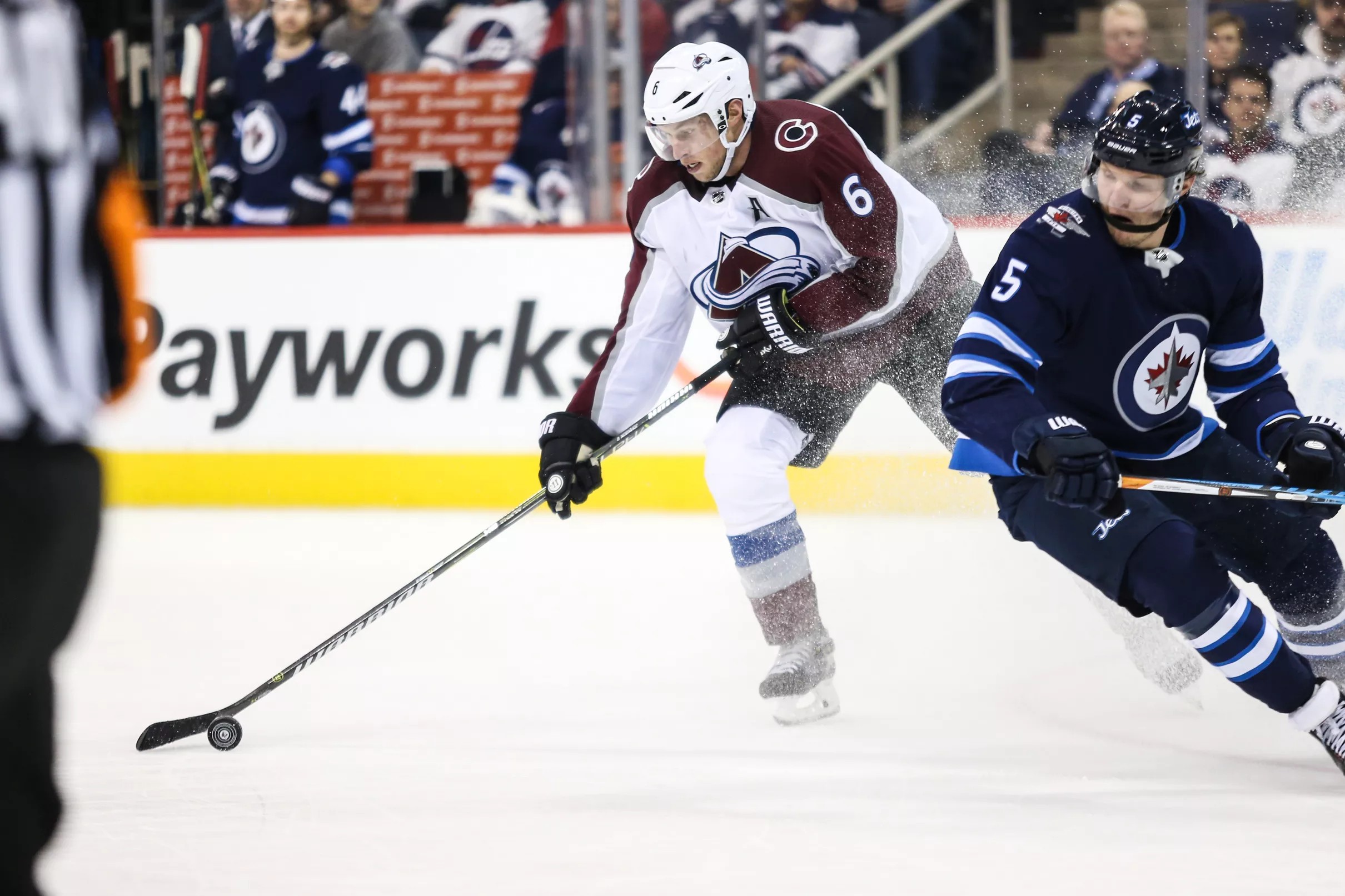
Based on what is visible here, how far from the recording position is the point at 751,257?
3.23 meters

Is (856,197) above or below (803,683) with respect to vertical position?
above

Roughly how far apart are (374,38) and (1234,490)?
14.1 feet

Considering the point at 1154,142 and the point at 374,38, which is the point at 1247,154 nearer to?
the point at 1154,142

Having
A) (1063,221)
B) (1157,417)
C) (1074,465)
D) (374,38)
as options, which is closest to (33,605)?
(1074,465)

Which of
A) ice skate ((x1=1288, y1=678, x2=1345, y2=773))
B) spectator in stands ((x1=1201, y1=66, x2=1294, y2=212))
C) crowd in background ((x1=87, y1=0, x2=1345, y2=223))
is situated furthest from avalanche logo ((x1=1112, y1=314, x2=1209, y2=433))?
spectator in stands ((x1=1201, y1=66, x2=1294, y2=212))

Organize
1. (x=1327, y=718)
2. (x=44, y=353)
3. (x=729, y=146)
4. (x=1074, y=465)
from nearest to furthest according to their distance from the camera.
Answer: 1. (x=44, y=353)
2. (x=1074, y=465)
3. (x=1327, y=718)
4. (x=729, y=146)

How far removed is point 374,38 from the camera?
616 centimetres

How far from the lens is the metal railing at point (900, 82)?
5695 millimetres

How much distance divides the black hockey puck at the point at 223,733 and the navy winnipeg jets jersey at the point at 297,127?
339 centimetres

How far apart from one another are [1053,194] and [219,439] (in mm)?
2829

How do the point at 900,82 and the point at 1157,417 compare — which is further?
the point at 900,82

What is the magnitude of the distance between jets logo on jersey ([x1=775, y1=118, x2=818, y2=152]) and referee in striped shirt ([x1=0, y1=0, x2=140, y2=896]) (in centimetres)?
189

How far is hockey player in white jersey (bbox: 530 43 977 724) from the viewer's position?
316 centimetres

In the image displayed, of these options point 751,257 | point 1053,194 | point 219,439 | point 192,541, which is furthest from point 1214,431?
point 219,439
